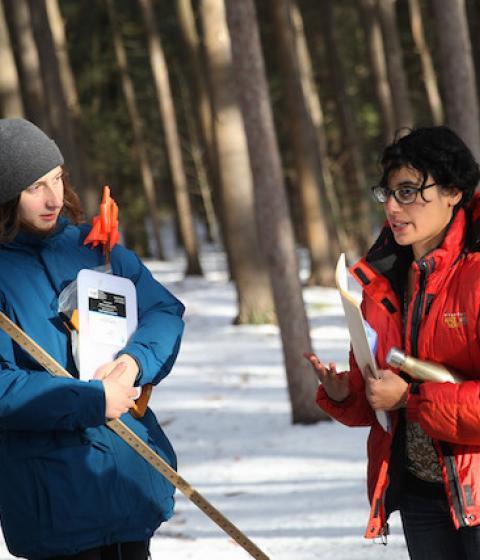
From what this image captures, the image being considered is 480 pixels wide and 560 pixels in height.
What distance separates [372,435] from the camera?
3340mm

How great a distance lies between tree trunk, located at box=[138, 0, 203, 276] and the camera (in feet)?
77.2

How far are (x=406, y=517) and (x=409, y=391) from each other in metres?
0.45

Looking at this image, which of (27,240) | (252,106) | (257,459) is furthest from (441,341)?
(252,106)

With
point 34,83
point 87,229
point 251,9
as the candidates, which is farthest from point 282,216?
point 34,83

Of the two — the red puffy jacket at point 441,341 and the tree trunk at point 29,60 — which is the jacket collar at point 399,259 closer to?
the red puffy jacket at point 441,341

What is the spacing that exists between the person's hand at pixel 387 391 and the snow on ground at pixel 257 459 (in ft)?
9.62

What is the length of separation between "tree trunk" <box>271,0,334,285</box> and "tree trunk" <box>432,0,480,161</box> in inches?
311

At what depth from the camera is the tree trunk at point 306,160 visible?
59.7ft

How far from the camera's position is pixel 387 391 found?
312 cm

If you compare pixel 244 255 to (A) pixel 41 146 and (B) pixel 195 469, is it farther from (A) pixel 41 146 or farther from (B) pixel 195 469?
(A) pixel 41 146

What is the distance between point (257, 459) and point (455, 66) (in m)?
4.34

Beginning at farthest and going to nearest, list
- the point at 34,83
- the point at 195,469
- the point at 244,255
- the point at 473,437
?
the point at 34,83, the point at 244,255, the point at 195,469, the point at 473,437

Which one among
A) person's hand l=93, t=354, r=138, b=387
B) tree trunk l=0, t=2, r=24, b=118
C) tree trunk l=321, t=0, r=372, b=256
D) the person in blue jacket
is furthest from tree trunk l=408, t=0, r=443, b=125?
person's hand l=93, t=354, r=138, b=387

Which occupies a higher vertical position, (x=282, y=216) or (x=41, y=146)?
(x=41, y=146)
